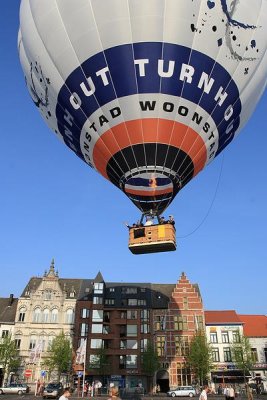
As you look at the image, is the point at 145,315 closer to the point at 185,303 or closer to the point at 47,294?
the point at 185,303

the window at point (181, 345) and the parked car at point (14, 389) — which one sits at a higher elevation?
the window at point (181, 345)

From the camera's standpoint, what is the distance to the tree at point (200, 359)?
48.8m

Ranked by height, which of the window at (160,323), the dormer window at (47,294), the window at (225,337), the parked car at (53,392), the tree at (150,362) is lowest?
the parked car at (53,392)

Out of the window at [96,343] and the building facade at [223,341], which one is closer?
the building facade at [223,341]

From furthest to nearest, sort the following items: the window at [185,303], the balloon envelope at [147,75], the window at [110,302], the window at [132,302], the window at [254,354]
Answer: the window at [132,302]
the window at [110,302]
the window at [185,303]
the window at [254,354]
the balloon envelope at [147,75]

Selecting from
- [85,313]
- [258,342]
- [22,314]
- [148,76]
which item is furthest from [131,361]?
[148,76]

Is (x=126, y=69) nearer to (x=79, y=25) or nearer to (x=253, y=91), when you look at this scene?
(x=79, y=25)

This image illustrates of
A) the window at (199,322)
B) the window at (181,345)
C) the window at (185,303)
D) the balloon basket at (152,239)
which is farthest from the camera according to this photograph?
the window at (185,303)

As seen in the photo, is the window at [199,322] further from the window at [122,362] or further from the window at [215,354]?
the window at [122,362]

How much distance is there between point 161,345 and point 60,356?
585 inches

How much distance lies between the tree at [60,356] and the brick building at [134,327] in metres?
4.47

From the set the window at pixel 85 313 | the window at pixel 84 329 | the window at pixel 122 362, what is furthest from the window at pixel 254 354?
the window at pixel 85 313

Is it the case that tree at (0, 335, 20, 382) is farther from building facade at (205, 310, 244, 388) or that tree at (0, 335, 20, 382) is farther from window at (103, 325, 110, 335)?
building facade at (205, 310, 244, 388)

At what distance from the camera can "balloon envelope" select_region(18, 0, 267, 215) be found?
666 inches
